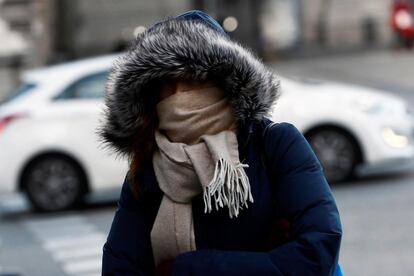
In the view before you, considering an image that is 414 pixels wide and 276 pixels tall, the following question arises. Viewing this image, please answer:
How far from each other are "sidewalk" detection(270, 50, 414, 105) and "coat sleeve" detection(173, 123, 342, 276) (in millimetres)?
16817

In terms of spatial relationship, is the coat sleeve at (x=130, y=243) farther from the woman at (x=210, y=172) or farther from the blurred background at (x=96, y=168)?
the blurred background at (x=96, y=168)

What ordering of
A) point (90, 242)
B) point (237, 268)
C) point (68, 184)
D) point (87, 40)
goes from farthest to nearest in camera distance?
point (87, 40)
point (68, 184)
point (90, 242)
point (237, 268)

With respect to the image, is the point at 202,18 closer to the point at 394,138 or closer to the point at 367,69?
the point at 394,138

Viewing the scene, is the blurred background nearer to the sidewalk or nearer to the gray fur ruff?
the gray fur ruff

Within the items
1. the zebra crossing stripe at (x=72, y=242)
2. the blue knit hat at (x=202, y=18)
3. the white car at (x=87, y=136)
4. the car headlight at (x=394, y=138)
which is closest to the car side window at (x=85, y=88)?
the white car at (x=87, y=136)

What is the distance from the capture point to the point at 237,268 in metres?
2.59

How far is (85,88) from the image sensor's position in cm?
1203

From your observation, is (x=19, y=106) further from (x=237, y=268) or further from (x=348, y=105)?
(x=237, y=268)

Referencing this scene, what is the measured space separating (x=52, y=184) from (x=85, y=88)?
1.05 m

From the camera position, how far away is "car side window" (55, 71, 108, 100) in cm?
1202

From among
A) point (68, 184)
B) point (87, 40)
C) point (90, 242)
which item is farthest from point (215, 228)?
point (87, 40)

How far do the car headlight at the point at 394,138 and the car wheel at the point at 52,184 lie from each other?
3.09m

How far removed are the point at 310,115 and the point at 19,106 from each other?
117 inches

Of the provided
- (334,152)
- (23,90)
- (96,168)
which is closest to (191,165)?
(96,168)
